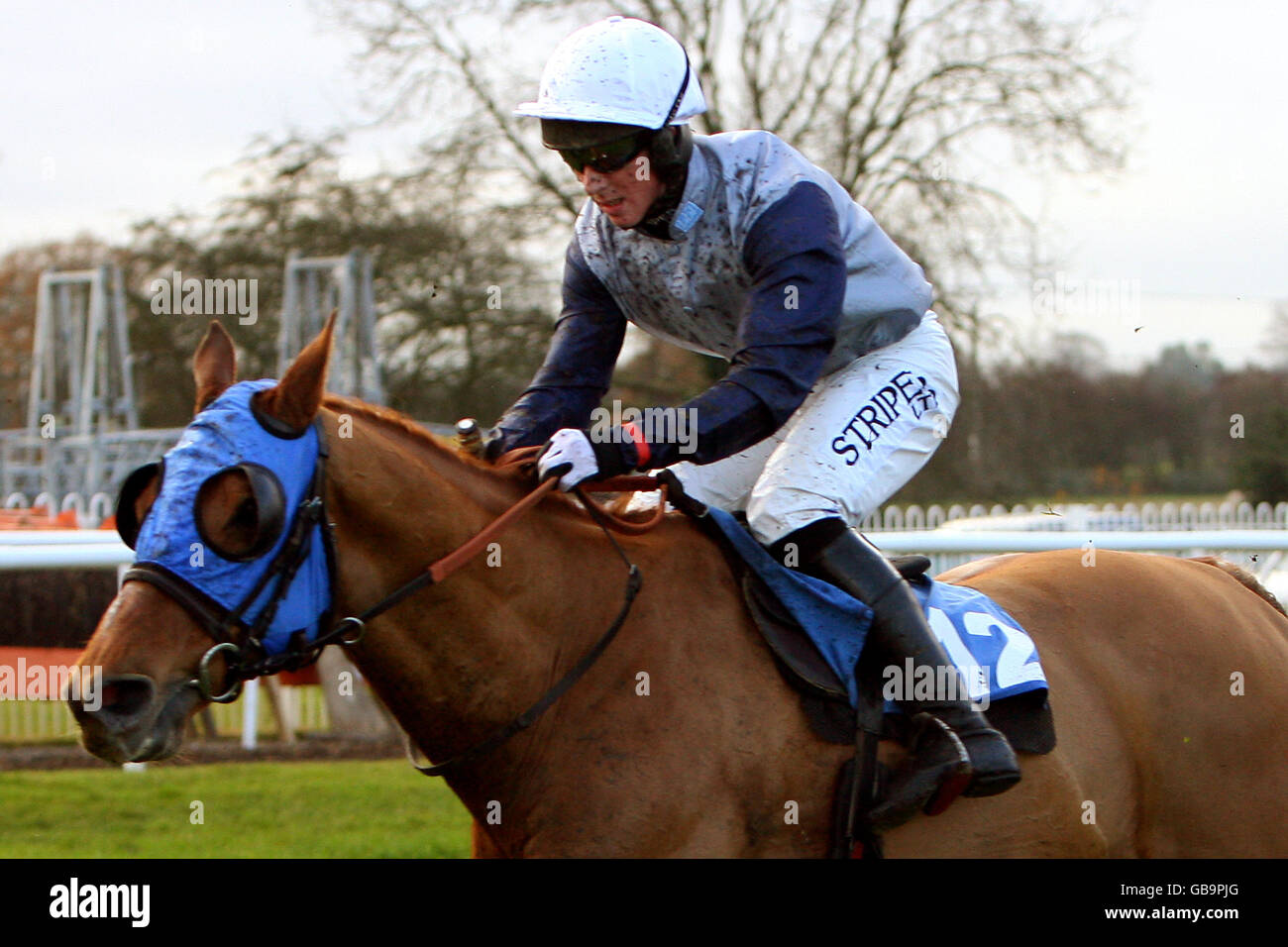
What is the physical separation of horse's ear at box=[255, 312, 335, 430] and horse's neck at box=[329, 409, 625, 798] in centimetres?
12

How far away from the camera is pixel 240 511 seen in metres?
2.37

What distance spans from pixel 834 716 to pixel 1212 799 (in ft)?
3.87

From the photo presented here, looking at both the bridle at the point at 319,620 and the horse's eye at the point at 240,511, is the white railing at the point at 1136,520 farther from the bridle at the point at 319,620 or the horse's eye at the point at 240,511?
the horse's eye at the point at 240,511

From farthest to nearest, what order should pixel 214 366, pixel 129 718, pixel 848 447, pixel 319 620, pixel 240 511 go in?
1. pixel 848 447
2. pixel 214 366
3. pixel 319 620
4. pixel 240 511
5. pixel 129 718

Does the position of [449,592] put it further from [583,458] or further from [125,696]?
[125,696]

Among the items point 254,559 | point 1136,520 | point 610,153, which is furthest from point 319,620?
point 1136,520

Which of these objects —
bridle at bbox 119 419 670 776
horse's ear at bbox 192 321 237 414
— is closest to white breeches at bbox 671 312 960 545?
bridle at bbox 119 419 670 776

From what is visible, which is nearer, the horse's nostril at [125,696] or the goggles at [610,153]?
the horse's nostril at [125,696]

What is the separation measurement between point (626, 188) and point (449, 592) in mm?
957

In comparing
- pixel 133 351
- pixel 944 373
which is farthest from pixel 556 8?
pixel 944 373

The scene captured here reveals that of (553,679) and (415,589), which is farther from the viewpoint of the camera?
(553,679)

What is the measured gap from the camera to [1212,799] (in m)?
3.41

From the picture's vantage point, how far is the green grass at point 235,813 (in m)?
5.81

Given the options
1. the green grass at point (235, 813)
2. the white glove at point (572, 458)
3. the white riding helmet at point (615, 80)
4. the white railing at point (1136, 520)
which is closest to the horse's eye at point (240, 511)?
the white glove at point (572, 458)
